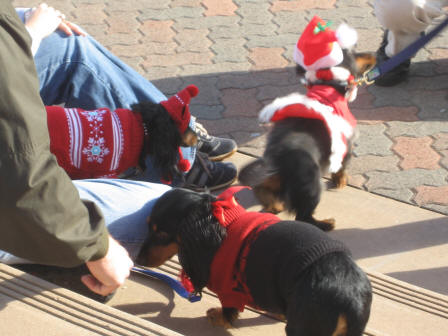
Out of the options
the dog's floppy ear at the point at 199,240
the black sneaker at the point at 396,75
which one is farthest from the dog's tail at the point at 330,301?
the black sneaker at the point at 396,75

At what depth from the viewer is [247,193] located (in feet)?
11.7

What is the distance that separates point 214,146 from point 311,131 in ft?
2.85

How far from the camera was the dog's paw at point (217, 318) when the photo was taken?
2.45m

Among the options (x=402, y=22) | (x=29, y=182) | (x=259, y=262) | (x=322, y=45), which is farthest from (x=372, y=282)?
(x=402, y=22)

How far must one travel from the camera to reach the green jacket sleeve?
51.7 inches

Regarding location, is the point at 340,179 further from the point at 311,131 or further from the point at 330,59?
the point at 330,59

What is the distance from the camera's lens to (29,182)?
4.45 ft

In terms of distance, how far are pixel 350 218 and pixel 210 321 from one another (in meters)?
1.23

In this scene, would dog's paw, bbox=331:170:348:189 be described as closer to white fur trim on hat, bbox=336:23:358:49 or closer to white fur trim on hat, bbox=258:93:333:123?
white fur trim on hat, bbox=258:93:333:123

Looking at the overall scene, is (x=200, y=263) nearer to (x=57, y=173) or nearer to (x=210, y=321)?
(x=210, y=321)

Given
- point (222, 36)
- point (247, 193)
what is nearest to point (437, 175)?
point (247, 193)

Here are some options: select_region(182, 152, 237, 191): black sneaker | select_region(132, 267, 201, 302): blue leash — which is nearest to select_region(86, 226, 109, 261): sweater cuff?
select_region(132, 267, 201, 302): blue leash

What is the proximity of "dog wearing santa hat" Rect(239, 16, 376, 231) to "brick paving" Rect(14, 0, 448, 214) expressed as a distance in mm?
620

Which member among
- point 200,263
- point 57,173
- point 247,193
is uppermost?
point 57,173
